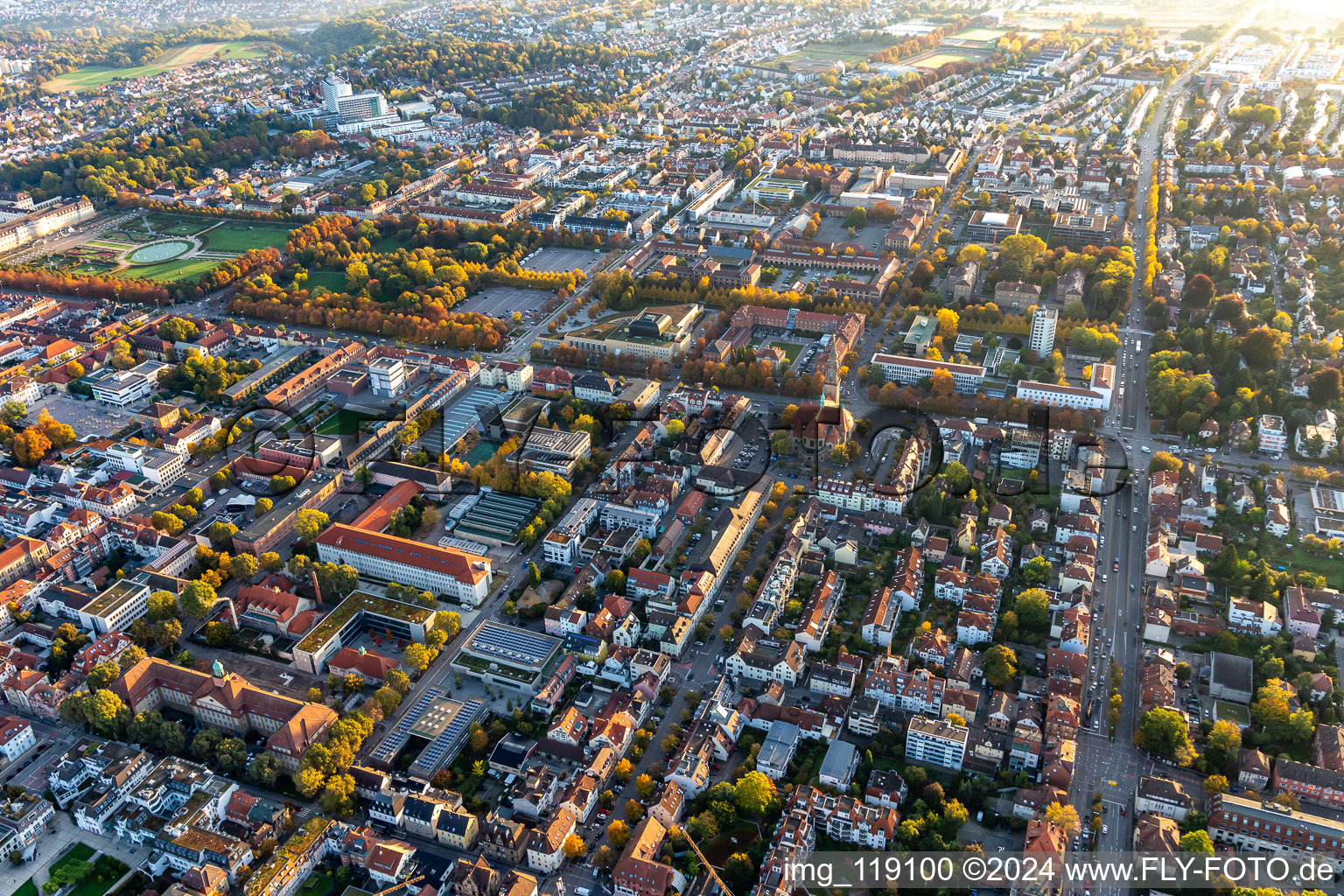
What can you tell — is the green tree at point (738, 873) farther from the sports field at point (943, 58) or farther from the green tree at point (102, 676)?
the sports field at point (943, 58)

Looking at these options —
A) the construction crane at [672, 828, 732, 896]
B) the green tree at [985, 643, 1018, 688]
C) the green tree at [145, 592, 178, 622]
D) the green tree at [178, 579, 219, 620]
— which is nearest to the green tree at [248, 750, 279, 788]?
the construction crane at [672, 828, 732, 896]

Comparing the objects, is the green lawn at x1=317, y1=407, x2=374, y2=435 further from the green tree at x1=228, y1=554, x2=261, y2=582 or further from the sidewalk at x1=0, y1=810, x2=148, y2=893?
the sidewalk at x1=0, y1=810, x2=148, y2=893

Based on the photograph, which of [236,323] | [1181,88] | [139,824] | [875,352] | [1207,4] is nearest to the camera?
[139,824]

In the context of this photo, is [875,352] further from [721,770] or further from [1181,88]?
[1181,88]

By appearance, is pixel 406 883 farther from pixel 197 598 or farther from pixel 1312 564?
pixel 1312 564

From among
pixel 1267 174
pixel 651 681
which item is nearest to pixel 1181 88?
pixel 1267 174
